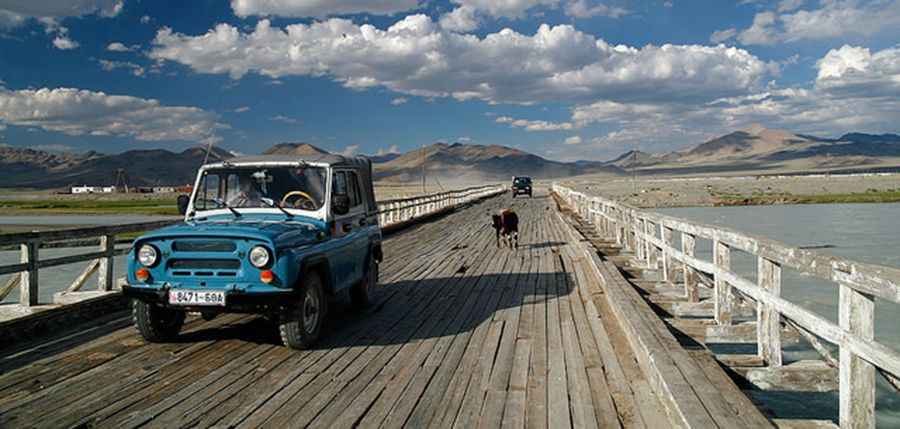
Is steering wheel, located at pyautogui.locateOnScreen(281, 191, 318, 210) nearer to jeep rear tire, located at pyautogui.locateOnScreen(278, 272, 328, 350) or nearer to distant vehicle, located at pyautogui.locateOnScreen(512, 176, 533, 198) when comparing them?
jeep rear tire, located at pyautogui.locateOnScreen(278, 272, 328, 350)

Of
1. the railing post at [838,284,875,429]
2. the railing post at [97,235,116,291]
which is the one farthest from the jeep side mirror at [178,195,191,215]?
the railing post at [838,284,875,429]

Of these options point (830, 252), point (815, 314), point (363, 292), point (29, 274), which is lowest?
point (830, 252)

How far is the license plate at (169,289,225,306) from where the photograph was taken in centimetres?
655

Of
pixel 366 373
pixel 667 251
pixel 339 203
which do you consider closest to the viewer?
pixel 366 373

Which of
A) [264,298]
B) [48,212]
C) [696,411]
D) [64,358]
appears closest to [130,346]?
[64,358]

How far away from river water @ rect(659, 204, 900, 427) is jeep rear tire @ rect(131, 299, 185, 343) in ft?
21.4

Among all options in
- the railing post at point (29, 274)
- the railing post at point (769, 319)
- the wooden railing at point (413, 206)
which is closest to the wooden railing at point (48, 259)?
the railing post at point (29, 274)

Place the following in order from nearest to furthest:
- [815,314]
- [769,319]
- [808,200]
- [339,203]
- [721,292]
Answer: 1. [815,314]
2. [769,319]
3. [721,292]
4. [339,203]
5. [808,200]

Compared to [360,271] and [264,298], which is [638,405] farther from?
[360,271]

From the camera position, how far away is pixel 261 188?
8062 mm

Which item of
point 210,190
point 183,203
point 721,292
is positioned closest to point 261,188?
point 210,190

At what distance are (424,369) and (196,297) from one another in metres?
2.32

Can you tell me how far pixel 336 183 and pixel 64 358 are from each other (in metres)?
3.41

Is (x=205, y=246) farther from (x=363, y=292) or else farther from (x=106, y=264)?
(x=106, y=264)
